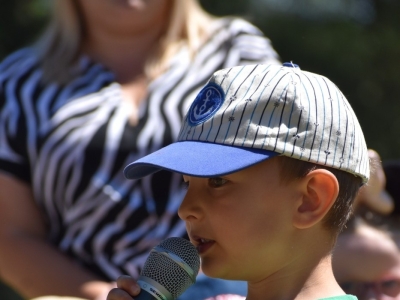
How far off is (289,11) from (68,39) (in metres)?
3.61

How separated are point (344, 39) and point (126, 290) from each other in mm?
4936

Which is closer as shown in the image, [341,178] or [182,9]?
[341,178]

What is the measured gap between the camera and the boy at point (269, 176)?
6.12 ft

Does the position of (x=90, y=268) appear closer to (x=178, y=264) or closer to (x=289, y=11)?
(x=178, y=264)

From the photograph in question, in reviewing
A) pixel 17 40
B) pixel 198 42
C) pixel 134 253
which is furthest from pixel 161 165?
pixel 17 40

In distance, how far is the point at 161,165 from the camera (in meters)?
1.91

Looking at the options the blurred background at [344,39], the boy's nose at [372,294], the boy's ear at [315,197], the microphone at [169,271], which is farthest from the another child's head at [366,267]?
the blurred background at [344,39]

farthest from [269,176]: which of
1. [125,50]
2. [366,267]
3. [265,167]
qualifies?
[125,50]

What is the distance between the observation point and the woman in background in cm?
296

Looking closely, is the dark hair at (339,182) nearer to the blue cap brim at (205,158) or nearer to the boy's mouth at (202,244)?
the blue cap brim at (205,158)

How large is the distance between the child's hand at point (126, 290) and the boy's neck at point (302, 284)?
0.30 m

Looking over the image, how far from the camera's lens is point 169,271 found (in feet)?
6.08

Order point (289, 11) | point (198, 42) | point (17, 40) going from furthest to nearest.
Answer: point (289, 11) → point (17, 40) → point (198, 42)

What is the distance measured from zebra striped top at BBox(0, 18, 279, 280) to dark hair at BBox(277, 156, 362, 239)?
3.34ft
